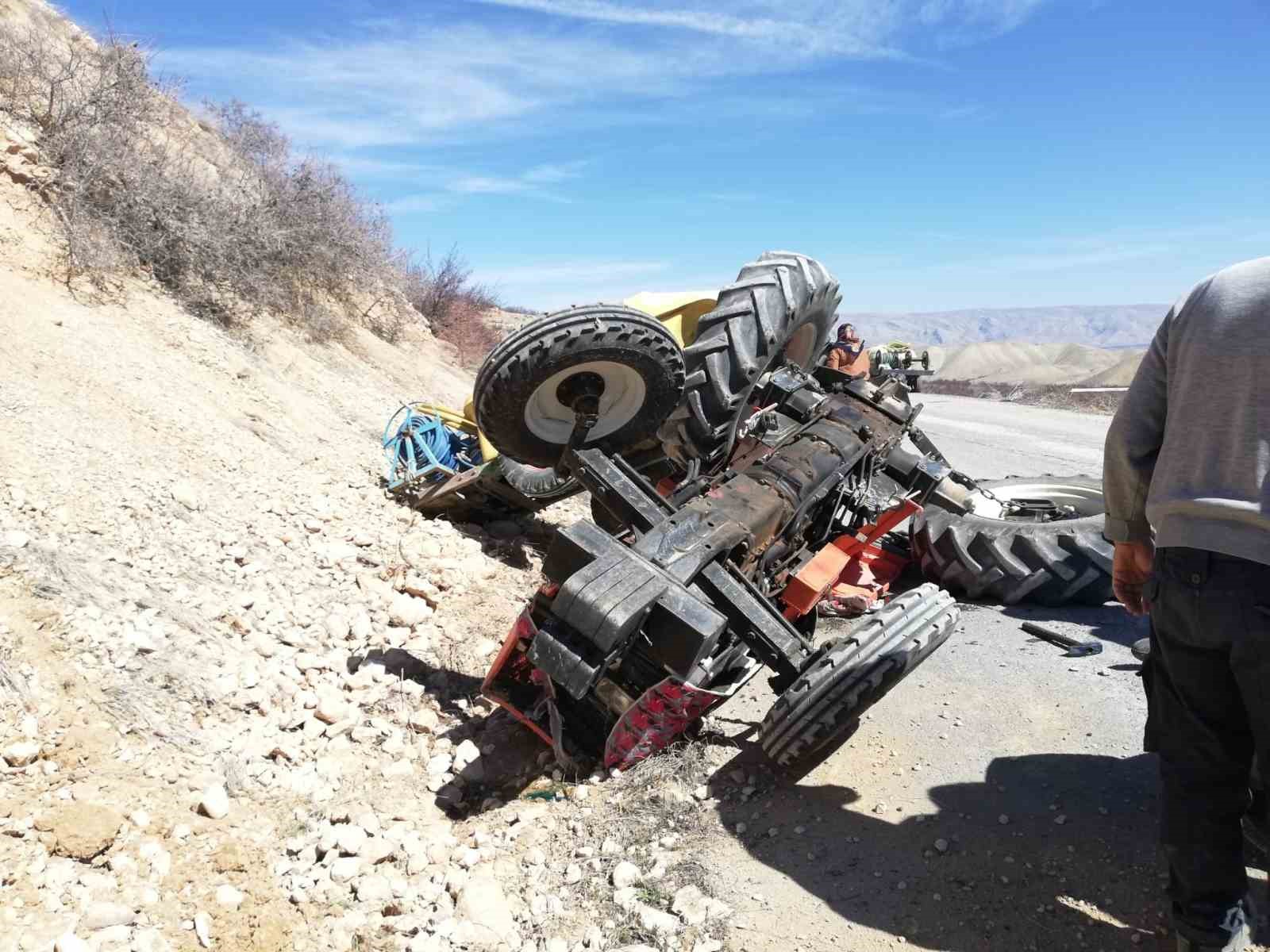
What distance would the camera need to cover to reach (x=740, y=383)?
4.43m

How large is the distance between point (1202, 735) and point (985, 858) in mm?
840

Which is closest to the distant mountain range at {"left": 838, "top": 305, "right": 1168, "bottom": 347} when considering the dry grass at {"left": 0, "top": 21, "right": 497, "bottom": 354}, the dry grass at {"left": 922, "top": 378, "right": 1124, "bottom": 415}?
the dry grass at {"left": 922, "top": 378, "right": 1124, "bottom": 415}

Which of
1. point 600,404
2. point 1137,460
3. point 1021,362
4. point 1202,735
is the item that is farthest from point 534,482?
point 1021,362

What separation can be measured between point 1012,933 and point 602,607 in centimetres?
143

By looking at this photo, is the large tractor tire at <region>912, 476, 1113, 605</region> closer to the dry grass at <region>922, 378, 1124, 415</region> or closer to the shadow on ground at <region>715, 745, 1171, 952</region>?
the shadow on ground at <region>715, 745, 1171, 952</region>

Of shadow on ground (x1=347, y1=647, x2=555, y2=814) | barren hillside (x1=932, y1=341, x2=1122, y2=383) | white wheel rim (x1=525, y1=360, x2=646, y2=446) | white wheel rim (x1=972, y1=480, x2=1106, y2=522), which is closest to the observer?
shadow on ground (x1=347, y1=647, x2=555, y2=814)

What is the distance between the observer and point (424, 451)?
5609 millimetres

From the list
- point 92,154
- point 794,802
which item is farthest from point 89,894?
point 92,154

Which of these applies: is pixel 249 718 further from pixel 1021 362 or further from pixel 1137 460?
pixel 1021 362

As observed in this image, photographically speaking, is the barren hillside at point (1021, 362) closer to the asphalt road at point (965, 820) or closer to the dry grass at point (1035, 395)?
the dry grass at point (1035, 395)

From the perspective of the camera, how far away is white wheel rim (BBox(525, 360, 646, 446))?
3.64 m

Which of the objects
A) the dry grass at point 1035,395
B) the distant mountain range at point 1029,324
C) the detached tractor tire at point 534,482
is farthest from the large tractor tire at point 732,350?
the distant mountain range at point 1029,324

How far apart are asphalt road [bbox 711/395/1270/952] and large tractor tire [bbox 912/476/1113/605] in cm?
63

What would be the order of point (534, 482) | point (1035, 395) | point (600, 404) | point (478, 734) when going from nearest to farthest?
point (478, 734) → point (600, 404) → point (534, 482) → point (1035, 395)
